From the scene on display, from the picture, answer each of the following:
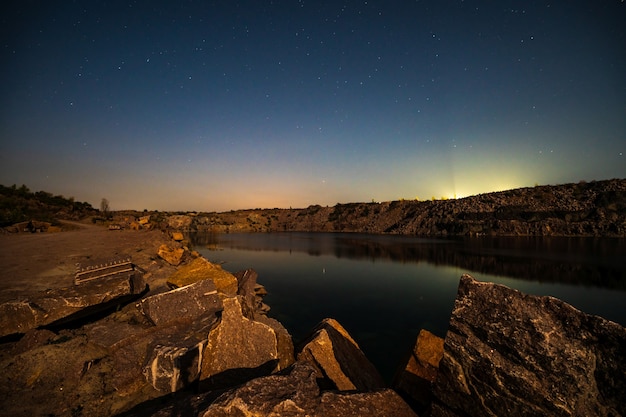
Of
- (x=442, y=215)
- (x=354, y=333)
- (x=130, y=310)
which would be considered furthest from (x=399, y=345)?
(x=442, y=215)

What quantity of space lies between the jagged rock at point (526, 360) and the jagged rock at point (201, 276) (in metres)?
7.06

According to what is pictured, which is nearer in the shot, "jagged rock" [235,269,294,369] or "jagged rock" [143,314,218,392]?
"jagged rock" [143,314,218,392]

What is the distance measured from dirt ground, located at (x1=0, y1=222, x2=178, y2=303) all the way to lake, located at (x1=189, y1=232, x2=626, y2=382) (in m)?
6.95

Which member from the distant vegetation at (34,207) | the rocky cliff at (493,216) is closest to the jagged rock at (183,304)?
the distant vegetation at (34,207)

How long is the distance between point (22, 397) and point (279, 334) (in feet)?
14.2

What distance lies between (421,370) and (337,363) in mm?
1557

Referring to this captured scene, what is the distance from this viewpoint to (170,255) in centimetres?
1405

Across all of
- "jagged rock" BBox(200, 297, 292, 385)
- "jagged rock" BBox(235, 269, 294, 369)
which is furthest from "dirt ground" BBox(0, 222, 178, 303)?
"jagged rock" BBox(200, 297, 292, 385)

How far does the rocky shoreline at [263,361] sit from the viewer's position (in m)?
2.70

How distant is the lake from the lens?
12315mm

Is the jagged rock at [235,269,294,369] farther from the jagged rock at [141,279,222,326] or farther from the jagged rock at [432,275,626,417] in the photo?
the jagged rock at [432,275,626,417]

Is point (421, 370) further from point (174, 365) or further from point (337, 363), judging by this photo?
point (174, 365)

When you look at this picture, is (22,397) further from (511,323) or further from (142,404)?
(511,323)

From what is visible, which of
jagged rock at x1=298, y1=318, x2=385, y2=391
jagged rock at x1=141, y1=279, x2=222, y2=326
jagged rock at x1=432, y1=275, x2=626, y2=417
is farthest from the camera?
jagged rock at x1=141, y1=279, x2=222, y2=326
